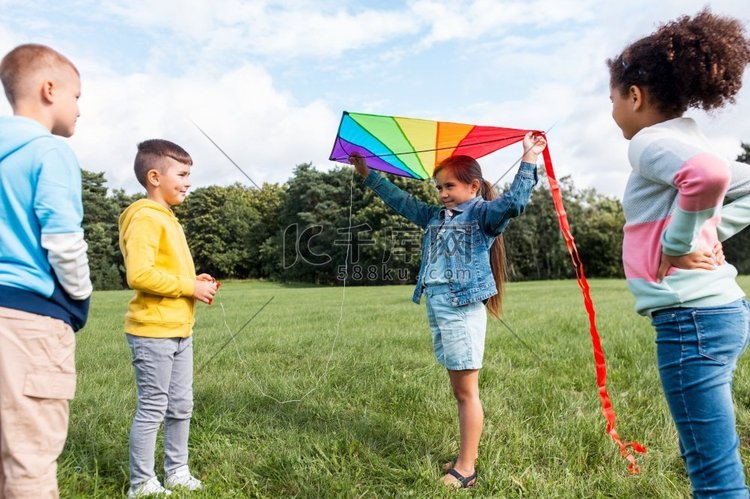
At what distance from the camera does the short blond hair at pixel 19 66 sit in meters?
2.01

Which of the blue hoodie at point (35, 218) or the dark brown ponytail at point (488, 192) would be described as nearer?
the blue hoodie at point (35, 218)

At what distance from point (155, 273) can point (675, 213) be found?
236 centimetres

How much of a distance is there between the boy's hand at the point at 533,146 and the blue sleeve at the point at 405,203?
70 cm

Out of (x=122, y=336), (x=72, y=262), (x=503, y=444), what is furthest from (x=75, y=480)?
(x=122, y=336)

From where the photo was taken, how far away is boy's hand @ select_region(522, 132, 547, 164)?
3.10m

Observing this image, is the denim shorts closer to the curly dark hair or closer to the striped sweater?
the striped sweater

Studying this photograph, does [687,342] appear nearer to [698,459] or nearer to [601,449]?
[698,459]

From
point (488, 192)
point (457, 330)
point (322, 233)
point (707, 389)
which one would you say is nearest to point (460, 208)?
point (488, 192)

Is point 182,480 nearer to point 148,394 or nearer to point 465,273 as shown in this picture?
point 148,394

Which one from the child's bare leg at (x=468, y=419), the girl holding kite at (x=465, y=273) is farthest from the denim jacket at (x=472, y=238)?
the child's bare leg at (x=468, y=419)

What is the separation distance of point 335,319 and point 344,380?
5005mm

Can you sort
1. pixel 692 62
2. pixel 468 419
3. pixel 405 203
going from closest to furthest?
1. pixel 692 62
2. pixel 468 419
3. pixel 405 203

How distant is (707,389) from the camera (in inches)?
71.5

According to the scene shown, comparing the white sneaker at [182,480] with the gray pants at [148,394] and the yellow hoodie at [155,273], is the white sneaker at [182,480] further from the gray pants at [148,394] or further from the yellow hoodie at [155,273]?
the yellow hoodie at [155,273]
